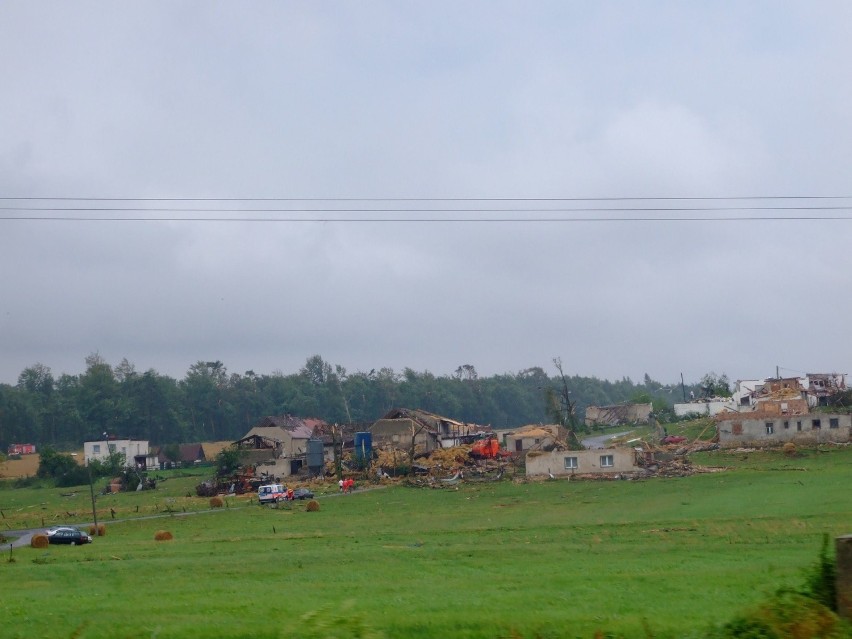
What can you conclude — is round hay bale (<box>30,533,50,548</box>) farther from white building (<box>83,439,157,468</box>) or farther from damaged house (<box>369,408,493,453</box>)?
white building (<box>83,439,157,468</box>)

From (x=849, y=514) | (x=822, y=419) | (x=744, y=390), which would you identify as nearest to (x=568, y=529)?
(x=849, y=514)

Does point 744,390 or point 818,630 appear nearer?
point 818,630

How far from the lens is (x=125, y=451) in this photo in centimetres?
12706

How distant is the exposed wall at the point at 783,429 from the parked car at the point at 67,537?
60846 millimetres

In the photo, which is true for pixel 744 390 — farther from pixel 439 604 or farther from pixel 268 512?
pixel 439 604

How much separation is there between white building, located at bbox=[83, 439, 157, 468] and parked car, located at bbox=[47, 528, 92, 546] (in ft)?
241

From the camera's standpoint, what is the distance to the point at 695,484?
67438mm

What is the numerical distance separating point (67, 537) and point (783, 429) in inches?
2532

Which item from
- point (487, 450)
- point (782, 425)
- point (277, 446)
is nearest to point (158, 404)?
point (277, 446)

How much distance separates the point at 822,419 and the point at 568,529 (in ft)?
174

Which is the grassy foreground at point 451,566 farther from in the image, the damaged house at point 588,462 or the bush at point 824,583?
the damaged house at point 588,462

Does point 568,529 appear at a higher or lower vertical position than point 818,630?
lower

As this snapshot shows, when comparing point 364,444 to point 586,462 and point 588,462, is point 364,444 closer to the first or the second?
point 586,462

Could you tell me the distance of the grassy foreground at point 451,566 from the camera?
1347cm
